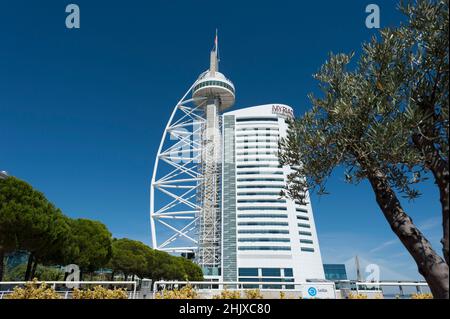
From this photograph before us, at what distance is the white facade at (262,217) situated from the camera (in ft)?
370

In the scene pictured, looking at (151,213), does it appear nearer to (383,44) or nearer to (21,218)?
(21,218)

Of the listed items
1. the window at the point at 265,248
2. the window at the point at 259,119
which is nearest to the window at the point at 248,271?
the window at the point at 265,248

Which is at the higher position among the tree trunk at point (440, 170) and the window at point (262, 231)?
the window at point (262, 231)

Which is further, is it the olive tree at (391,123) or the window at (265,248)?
the window at (265,248)

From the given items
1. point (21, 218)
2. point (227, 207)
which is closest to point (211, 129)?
point (227, 207)

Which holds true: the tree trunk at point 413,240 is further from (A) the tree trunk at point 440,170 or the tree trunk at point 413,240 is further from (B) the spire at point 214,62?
(B) the spire at point 214,62

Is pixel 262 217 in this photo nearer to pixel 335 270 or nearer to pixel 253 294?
pixel 335 270

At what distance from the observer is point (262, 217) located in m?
121

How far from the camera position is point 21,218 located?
24.5 meters

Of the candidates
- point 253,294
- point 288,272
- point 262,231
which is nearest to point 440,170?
point 253,294

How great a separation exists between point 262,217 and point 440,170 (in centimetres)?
11756

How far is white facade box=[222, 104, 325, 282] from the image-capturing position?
4441 inches

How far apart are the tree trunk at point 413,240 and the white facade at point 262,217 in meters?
99.2
